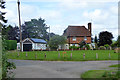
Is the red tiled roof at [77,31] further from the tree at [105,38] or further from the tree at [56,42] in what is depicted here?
the tree at [56,42]

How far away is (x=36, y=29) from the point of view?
68.7m

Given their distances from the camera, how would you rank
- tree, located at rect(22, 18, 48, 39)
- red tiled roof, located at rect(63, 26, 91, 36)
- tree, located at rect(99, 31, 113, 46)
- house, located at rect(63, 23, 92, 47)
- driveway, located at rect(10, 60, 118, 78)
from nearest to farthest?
driveway, located at rect(10, 60, 118, 78) < house, located at rect(63, 23, 92, 47) < red tiled roof, located at rect(63, 26, 91, 36) < tree, located at rect(99, 31, 113, 46) < tree, located at rect(22, 18, 48, 39)

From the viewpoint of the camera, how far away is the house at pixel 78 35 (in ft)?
148

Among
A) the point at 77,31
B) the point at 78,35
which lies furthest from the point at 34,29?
the point at 78,35

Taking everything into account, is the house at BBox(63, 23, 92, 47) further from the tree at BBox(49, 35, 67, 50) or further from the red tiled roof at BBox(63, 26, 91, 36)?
the tree at BBox(49, 35, 67, 50)

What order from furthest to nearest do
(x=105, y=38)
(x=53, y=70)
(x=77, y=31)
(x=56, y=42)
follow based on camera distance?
(x=105, y=38), (x=77, y=31), (x=56, y=42), (x=53, y=70)

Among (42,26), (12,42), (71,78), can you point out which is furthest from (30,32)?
(71,78)

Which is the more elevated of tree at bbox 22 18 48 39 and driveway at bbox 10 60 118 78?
tree at bbox 22 18 48 39

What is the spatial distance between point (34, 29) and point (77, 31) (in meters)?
26.2

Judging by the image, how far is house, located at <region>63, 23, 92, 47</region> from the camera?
45.2m

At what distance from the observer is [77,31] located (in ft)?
152

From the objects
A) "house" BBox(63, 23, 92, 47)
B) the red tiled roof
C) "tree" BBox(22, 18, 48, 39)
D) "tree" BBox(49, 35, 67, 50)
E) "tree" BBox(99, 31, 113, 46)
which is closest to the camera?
"tree" BBox(49, 35, 67, 50)

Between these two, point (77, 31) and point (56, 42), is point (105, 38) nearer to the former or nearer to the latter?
point (77, 31)

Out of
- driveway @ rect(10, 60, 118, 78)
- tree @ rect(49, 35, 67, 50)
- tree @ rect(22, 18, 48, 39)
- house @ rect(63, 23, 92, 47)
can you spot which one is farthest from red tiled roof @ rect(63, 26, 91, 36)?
driveway @ rect(10, 60, 118, 78)
